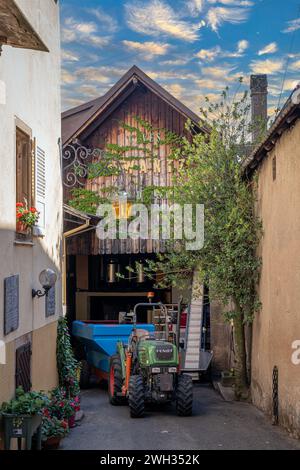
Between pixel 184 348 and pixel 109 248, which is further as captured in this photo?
pixel 109 248

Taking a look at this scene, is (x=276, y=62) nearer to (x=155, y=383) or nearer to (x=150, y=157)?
(x=150, y=157)

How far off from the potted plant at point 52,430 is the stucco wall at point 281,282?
3.65 meters

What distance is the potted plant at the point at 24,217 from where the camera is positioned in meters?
10.4

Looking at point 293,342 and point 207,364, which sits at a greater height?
point 293,342

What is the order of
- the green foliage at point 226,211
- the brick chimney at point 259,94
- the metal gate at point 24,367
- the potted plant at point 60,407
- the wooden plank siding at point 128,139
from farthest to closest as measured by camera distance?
the wooden plank siding at point 128,139, the brick chimney at point 259,94, the green foliage at point 226,211, the potted plant at point 60,407, the metal gate at point 24,367

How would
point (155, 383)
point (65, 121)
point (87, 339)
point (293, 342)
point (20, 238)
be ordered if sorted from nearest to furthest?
1. point (20, 238)
2. point (293, 342)
3. point (155, 383)
4. point (87, 339)
5. point (65, 121)

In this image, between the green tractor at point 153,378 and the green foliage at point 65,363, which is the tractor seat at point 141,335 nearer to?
the green tractor at point 153,378

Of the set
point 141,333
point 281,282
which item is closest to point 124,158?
point 141,333

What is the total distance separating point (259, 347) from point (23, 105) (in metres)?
7.33

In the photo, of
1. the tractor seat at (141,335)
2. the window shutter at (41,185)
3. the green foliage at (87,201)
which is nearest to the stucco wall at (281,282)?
the tractor seat at (141,335)

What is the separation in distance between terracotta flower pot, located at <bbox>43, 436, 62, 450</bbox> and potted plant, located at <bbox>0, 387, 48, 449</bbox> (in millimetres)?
1548

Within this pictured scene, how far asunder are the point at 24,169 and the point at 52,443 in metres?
4.15

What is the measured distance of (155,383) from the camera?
14047 millimetres
